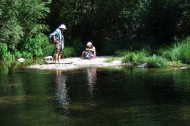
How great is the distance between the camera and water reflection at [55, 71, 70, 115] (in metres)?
7.40

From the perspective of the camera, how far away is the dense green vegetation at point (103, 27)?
19.4 metres

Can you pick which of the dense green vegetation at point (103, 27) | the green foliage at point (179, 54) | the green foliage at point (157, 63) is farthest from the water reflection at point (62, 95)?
the green foliage at point (179, 54)

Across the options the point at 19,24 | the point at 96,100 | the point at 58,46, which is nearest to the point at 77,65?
the point at 58,46

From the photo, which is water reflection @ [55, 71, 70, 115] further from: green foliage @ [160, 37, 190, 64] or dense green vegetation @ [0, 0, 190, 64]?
green foliage @ [160, 37, 190, 64]

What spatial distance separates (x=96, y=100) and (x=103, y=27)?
18.1 m

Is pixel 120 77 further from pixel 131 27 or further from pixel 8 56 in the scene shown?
pixel 131 27

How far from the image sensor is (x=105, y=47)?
889 inches

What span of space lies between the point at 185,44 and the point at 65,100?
11.0 metres

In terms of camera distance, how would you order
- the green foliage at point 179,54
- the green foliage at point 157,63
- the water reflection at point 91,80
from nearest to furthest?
the water reflection at point 91,80 → the green foliage at point 157,63 → the green foliage at point 179,54

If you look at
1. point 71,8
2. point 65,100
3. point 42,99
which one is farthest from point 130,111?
point 71,8

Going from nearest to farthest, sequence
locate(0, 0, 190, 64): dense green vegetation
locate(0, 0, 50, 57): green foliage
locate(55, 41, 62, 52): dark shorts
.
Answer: locate(55, 41, 62, 52): dark shorts → locate(0, 0, 50, 57): green foliage → locate(0, 0, 190, 64): dense green vegetation

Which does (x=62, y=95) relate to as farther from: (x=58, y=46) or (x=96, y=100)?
(x=58, y=46)

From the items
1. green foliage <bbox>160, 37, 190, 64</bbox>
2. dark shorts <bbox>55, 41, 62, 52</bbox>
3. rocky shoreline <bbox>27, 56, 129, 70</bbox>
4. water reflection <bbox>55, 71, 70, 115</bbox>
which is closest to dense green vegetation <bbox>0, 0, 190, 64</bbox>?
green foliage <bbox>160, 37, 190, 64</bbox>

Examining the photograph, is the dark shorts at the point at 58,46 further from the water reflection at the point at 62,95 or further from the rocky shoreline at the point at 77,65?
the water reflection at the point at 62,95
